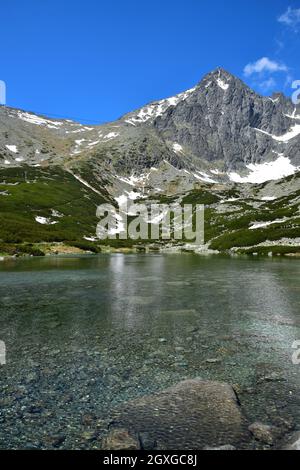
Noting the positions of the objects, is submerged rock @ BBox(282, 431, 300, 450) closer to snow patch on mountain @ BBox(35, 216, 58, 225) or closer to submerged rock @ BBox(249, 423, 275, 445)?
submerged rock @ BBox(249, 423, 275, 445)

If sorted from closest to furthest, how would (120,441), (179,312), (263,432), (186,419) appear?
(120,441) → (263,432) → (186,419) → (179,312)

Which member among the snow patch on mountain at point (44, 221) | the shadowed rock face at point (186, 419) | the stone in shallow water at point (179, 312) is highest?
the snow patch on mountain at point (44, 221)

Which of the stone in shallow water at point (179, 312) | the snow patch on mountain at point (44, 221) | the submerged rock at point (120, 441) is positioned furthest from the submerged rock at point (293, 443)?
the snow patch on mountain at point (44, 221)

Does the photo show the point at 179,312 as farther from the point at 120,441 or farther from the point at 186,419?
the point at 120,441

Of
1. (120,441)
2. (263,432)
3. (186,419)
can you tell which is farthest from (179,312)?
(120,441)

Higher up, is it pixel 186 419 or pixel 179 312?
pixel 179 312

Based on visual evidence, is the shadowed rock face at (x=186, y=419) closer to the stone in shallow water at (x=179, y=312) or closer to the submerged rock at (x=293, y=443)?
the submerged rock at (x=293, y=443)

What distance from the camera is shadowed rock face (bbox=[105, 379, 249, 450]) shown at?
929 centimetres

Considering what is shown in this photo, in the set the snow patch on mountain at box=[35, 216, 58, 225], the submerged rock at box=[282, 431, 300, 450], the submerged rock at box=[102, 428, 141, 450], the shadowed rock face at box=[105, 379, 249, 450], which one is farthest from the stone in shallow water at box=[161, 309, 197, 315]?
the snow patch on mountain at box=[35, 216, 58, 225]

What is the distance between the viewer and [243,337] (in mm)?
19562

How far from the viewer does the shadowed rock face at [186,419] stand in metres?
9.29

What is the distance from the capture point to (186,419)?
10406mm
